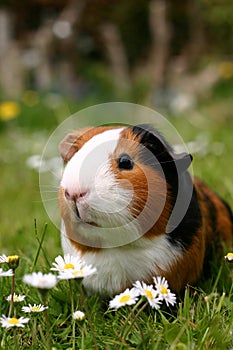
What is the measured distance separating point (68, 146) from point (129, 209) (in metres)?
0.32

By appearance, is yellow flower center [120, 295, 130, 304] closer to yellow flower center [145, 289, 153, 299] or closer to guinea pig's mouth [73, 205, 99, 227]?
yellow flower center [145, 289, 153, 299]

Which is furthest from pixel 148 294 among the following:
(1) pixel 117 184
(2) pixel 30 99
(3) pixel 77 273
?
(2) pixel 30 99

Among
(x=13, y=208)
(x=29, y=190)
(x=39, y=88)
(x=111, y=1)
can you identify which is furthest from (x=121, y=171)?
(x=111, y=1)

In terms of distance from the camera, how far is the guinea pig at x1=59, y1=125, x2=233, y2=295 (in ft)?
4.96

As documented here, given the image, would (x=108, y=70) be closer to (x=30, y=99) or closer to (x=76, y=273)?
(x=30, y=99)

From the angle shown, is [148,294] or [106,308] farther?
[106,308]

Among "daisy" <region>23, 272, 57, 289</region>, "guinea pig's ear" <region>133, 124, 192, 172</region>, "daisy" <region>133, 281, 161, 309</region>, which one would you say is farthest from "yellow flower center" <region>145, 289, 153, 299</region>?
"guinea pig's ear" <region>133, 124, 192, 172</region>

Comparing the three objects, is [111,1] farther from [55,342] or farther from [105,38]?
[55,342]

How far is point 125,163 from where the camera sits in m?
1.58

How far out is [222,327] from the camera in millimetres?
1530

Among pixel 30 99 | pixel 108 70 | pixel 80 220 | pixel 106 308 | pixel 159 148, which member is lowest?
pixel 106 308

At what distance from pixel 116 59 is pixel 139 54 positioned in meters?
1.18

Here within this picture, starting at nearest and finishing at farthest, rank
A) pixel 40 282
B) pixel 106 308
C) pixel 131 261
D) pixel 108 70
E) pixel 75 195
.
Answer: pixel 40 282, pixel 75 195, pixel 131 261, pixel 106 308, pixel 108 70

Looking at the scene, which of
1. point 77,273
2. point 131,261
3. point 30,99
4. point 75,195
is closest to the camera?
point 77,273
